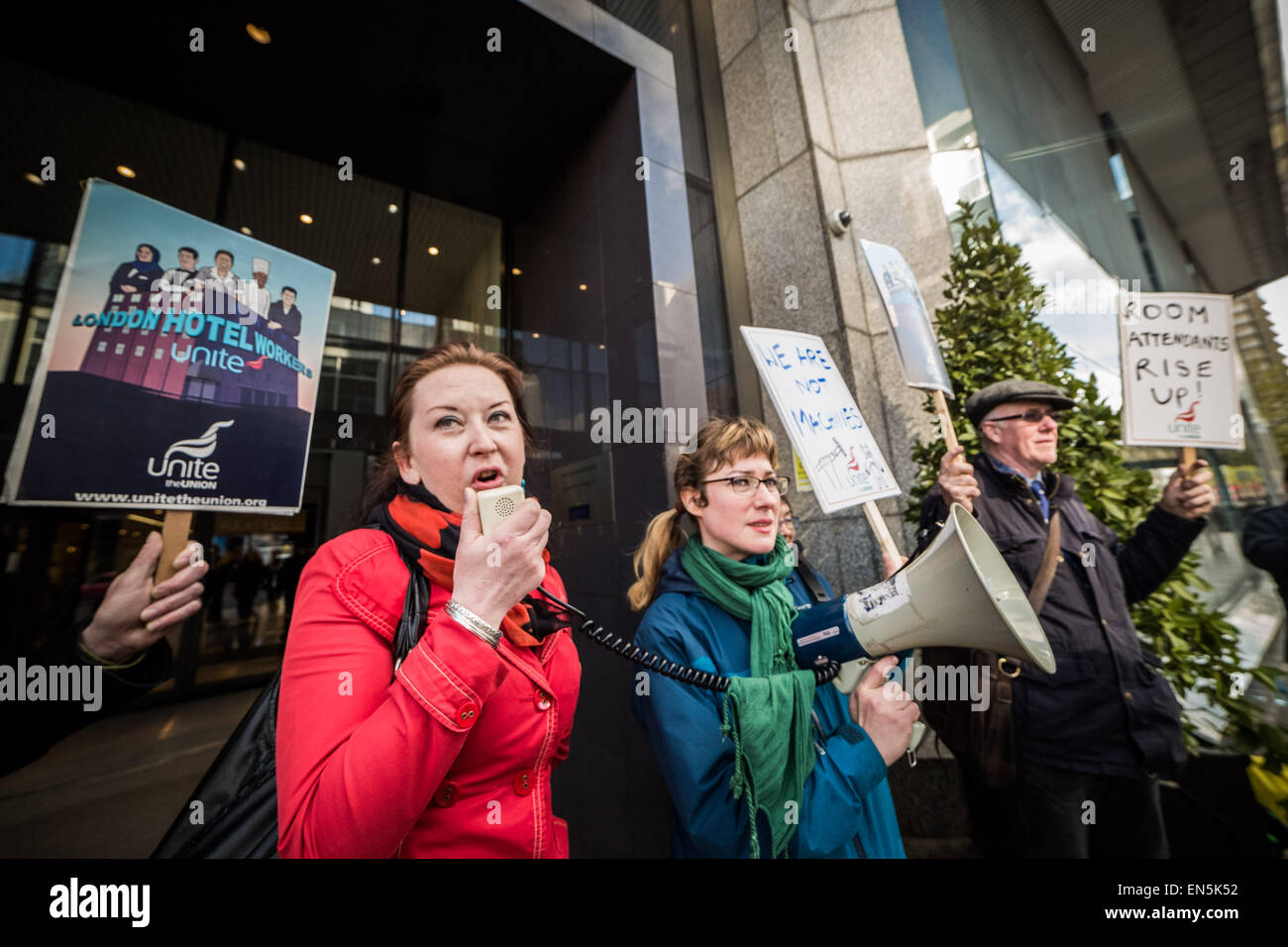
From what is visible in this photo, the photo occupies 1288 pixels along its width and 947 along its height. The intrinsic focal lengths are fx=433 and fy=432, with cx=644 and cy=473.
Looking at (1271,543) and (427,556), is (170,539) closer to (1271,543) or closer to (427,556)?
(427,556)

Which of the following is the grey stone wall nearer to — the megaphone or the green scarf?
the megaphone

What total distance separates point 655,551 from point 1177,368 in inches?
98.4

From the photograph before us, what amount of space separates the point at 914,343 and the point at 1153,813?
2.45 meters

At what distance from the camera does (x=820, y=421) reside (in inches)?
85.2

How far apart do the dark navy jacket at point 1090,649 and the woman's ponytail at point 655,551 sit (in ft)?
3.97

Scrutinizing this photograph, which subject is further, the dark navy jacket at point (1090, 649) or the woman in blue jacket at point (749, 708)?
the dark navy jacket at point (1090, 649)

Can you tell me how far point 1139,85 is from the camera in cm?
343

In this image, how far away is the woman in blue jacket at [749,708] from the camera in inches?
52.2

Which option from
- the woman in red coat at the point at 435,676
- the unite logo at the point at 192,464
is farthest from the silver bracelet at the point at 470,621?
the unite logo at the point at 192,464

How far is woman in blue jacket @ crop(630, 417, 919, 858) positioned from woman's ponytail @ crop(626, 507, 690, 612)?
30 millimetres
